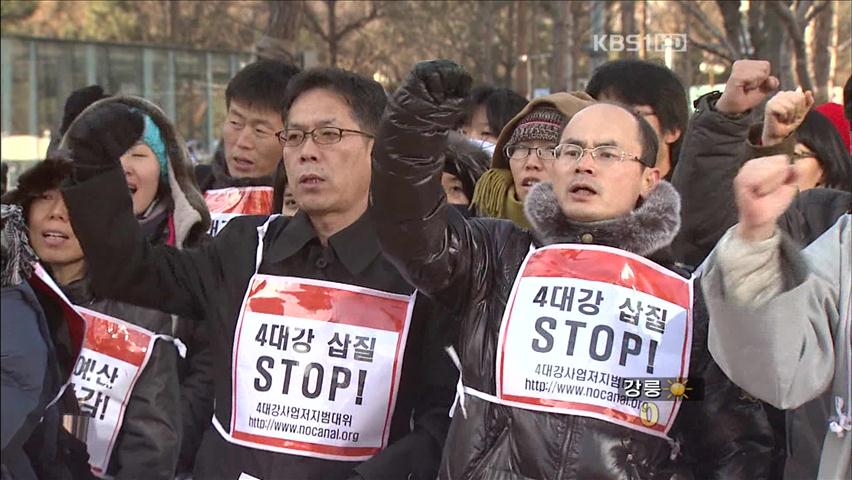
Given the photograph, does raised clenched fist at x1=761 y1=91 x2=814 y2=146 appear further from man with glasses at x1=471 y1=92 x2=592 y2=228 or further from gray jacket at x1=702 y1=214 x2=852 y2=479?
man with glasses at x1=471 y1=92 x2=592 y2=228

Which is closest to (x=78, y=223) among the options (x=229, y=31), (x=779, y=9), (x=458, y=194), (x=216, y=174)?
(x=458, y=194)

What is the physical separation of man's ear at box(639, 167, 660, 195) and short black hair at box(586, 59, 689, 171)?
3.60 feet

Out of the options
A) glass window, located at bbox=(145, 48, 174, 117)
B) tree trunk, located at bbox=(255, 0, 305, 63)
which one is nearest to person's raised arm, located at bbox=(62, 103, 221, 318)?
tree trunk, located at bbox=(255, 0, 305, 63)

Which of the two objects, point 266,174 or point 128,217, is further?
point 266,174

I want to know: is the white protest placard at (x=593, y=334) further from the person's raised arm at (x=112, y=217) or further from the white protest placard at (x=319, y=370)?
the person's raised arm at (x=112, y=217)

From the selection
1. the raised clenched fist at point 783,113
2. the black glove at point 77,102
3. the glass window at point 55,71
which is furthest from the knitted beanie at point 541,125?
the glass window at point 55,71

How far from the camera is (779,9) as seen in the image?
915cm

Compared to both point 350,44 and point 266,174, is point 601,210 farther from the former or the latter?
point 350,44

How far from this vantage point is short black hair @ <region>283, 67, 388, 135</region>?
3.58 m

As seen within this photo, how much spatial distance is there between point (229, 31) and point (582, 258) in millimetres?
35815

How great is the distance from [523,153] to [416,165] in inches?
57.8

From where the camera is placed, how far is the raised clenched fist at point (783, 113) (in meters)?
3.16

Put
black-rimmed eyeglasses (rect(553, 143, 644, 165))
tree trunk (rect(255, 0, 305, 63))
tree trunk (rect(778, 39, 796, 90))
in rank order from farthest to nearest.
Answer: tree trunk (rect(255, 0, 305, 63)) < tree trunk (rect(778, 39, 796, 90)) < black-rimmed eyeglasses (rect(553, 143, 644, 165))

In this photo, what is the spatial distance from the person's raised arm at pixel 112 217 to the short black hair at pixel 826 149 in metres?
2.79
